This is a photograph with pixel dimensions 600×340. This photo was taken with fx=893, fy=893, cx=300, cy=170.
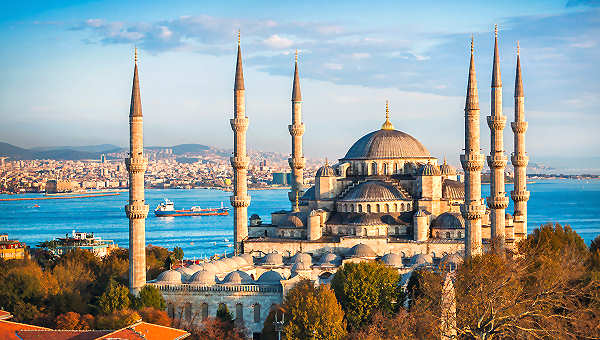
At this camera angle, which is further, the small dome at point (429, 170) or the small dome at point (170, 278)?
the small dome at point (429, 170)

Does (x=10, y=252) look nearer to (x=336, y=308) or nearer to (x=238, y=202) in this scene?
(x=238, y=202)

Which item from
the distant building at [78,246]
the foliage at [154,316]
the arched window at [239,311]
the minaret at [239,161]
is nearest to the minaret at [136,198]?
the foliage at [154,316]

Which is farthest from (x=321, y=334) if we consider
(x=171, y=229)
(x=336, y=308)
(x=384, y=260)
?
(x=171, y=229)

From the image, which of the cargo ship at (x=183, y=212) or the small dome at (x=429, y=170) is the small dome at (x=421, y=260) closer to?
the small dome at (x=429, y=170)

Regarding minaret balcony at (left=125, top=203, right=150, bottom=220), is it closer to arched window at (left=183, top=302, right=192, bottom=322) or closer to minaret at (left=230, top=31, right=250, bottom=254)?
arched window at (left=183, top=302, right=192, bottom=322)

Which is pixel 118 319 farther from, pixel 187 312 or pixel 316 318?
pixel 316 318

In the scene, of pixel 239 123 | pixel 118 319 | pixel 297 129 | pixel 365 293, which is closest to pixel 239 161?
pixel 239 123
